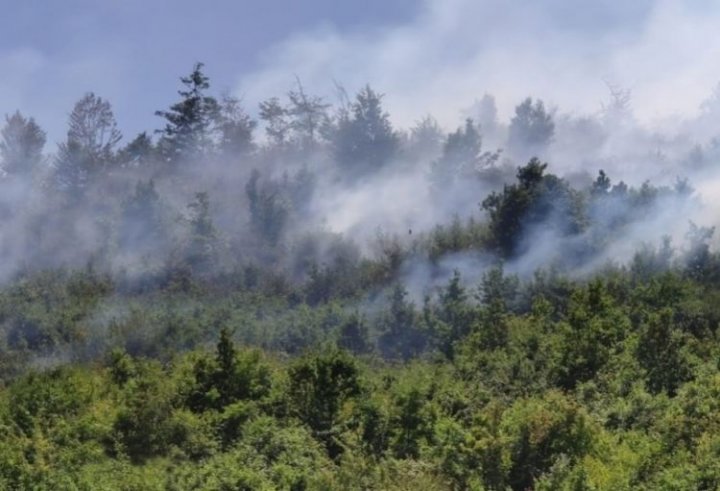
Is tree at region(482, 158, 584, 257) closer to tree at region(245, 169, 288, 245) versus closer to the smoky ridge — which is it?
the smoky ridge

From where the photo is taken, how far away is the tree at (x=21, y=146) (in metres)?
68.6

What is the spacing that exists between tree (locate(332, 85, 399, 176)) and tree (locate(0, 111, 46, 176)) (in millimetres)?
25315

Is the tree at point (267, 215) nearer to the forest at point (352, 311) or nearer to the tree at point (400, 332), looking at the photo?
the forest at point (352, 311)

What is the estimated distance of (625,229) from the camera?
45.7m

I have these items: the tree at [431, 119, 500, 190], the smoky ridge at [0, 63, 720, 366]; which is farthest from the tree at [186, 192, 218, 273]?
the tree at [431, 119, 500, 190]

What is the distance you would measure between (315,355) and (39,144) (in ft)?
172

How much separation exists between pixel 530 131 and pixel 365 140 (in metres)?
18.5

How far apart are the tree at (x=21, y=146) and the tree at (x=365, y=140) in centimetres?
2531

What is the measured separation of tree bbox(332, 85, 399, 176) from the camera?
7331 cm

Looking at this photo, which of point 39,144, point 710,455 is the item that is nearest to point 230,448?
point 710,455

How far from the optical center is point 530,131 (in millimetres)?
83500

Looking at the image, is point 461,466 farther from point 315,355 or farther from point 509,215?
point 509,215

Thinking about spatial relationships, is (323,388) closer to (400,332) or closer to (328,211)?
(400,332)

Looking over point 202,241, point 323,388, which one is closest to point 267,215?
point 202,241
